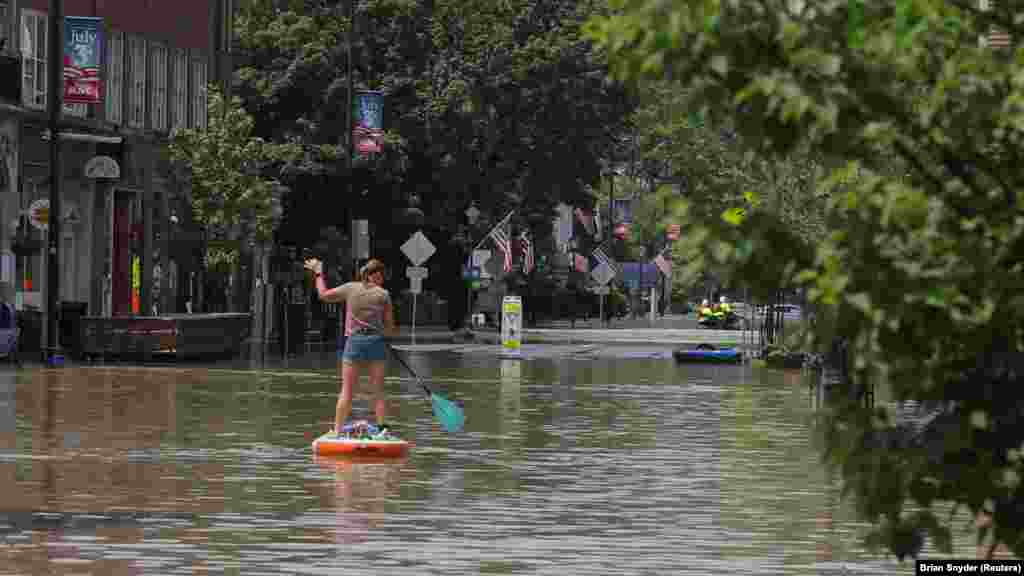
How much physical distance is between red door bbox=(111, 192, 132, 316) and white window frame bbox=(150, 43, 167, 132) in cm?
334

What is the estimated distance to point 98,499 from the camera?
17781 millimetres

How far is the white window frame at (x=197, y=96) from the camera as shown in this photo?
66125 millimetres

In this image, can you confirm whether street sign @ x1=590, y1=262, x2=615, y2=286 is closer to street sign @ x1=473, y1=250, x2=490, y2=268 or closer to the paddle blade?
street sign @ x1=473, y1=250, x2=490, y2=268

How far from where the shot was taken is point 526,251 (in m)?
88.8

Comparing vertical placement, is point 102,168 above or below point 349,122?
below

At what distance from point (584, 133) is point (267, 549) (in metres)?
65.8

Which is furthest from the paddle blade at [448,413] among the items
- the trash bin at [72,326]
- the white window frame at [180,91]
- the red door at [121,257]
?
the white window frame at [180,91]

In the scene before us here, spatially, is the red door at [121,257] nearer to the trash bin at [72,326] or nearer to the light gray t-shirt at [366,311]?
the trash bin at [72,326]

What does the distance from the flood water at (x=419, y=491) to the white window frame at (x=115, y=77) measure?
23.6m

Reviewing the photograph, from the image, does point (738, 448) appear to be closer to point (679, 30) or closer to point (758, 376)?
point (679, 30)

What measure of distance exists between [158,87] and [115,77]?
3.72 m

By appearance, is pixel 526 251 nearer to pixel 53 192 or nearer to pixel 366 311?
pixel 53 192

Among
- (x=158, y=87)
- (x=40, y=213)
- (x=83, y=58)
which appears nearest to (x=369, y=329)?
(x=40, y=213)

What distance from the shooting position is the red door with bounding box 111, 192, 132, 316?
59094 millimetres
